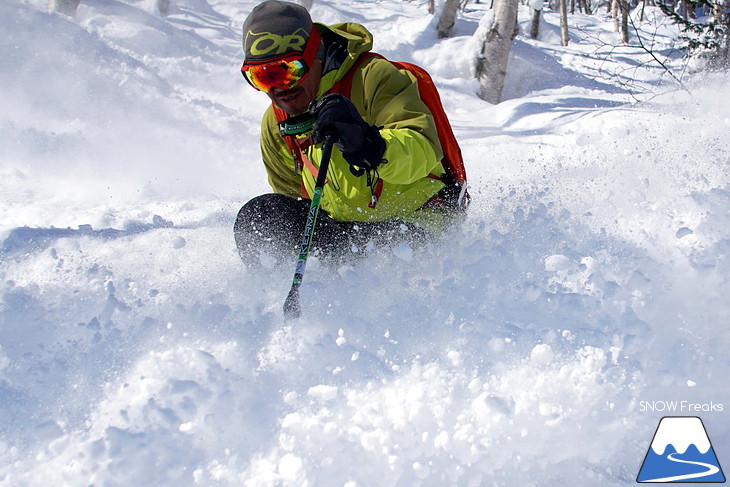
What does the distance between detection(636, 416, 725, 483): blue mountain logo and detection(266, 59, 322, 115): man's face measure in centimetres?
169

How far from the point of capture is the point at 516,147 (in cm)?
587

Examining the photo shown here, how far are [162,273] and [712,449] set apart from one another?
2.12m

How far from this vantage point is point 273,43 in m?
2.32

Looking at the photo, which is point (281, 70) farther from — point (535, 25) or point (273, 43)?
point (535, 25)

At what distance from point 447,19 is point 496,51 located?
2643 mm

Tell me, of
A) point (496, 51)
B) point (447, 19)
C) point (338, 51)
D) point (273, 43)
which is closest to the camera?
point (273, 43)

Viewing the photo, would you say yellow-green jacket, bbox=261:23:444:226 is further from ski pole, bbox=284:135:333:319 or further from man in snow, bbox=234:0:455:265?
ski pole, bbox=284:135:333:319

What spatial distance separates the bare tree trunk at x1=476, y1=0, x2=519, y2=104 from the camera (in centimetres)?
855

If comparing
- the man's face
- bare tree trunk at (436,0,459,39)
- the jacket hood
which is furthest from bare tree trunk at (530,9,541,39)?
the man's face

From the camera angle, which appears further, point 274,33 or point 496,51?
point 496,51

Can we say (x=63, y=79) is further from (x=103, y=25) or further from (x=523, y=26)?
(x=523, y=26)

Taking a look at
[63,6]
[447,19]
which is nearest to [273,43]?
[63,6]

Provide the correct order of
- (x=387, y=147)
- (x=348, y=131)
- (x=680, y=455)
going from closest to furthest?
(x=680, y=455) → (x=348, y=131) → (x=387, y=147)

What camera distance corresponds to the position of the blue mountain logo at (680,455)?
1654 mm
